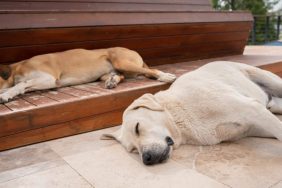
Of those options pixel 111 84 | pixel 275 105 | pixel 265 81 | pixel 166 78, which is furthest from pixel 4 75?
pixel 275 105

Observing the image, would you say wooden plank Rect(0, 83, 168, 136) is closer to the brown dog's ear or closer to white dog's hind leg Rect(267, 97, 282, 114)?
the brown dog's ear

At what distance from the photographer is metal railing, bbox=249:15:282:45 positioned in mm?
9664

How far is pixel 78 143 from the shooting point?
222 centimetres

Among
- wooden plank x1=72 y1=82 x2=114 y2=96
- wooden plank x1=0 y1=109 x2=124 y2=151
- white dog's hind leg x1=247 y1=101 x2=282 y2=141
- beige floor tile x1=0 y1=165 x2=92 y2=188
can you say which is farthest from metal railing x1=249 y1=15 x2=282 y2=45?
beige floor tile x1=0 y1=165 x2=92 y2=188

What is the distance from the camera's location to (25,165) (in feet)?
6.23

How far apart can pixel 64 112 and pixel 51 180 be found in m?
0.73

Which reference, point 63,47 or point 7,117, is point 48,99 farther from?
point 63,47

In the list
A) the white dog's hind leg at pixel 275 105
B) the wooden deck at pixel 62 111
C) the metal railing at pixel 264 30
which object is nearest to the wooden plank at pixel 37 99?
the wooden deck at pixel 62 111

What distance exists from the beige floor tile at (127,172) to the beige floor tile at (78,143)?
9 cm

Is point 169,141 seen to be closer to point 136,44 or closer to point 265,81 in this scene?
point 265,81

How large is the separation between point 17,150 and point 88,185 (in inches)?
31.0

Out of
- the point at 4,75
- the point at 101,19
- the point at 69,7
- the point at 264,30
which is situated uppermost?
the point at 69,7

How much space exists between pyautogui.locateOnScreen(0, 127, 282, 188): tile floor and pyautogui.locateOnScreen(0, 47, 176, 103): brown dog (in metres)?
0.79

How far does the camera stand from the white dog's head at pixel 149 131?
171cm
